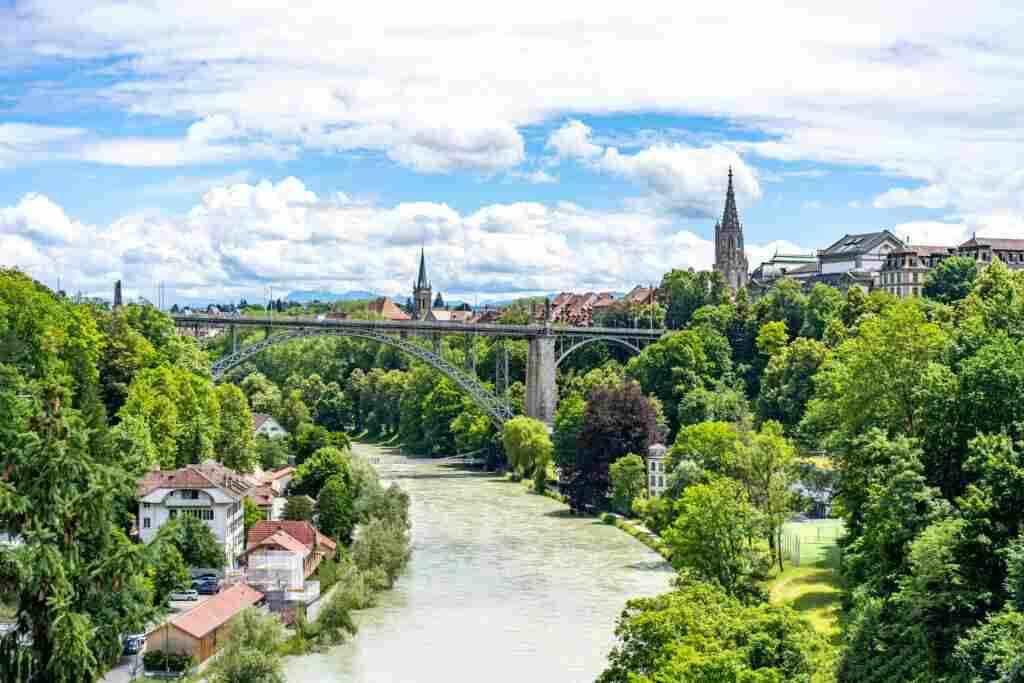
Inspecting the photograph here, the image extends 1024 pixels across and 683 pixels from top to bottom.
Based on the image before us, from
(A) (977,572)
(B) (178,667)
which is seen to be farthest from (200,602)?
(A) (977,572)

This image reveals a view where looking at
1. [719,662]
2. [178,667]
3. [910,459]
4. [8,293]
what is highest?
[8,293]

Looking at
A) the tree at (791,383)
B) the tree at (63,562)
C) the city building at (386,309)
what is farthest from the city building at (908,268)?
the tree at (63,562)

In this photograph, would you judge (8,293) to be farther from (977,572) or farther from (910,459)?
(977,572)

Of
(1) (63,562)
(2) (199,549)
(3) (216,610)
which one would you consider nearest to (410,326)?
(2) (199,549)

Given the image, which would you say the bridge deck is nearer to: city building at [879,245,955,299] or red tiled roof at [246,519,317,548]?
city building at [879,245,955,299]

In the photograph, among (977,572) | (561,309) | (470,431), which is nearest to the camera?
(977,572)

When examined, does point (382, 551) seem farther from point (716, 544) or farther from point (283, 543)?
point (716, 544)
